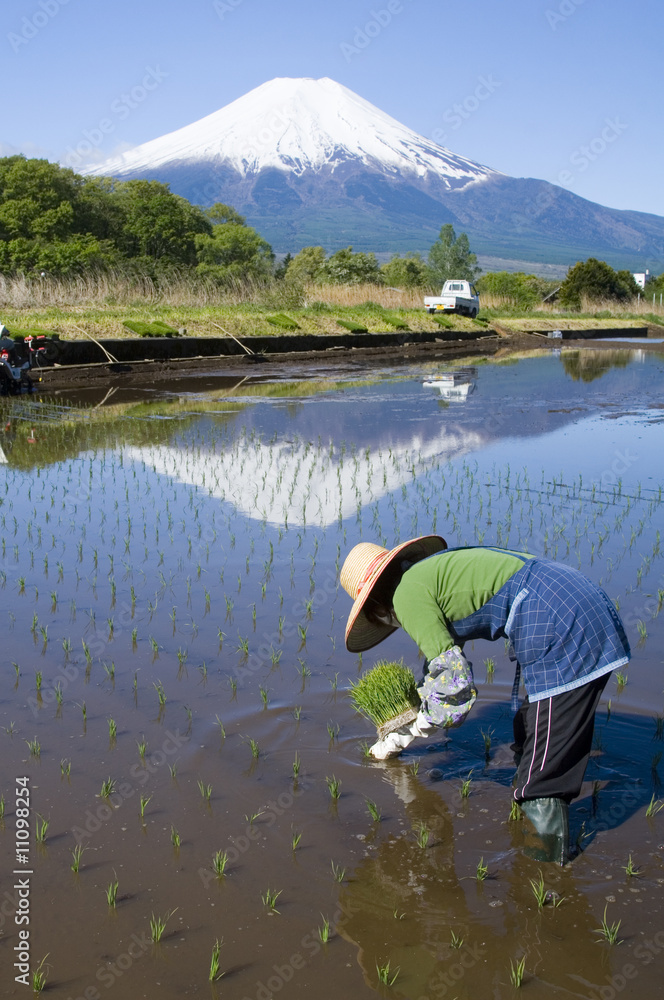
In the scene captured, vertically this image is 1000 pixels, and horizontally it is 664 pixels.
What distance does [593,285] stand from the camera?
4756 cm

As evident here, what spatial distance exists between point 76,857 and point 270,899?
0.63m

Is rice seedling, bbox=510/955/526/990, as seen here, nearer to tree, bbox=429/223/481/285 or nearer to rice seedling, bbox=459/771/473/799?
rice seedling, bbox=459/771/473/799

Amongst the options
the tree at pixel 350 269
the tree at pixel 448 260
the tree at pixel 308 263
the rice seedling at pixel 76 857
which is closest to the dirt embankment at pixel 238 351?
the rice seedling at pixel 76 857

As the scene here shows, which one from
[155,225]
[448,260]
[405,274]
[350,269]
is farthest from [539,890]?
[448,260]

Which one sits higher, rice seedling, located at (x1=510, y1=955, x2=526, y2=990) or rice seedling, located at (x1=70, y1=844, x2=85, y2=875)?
rice seedling, located at (x1=70, y1=844, x2=85, y2=875)

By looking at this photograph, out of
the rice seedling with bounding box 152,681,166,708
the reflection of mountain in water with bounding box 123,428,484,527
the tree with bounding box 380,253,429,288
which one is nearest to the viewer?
the rice seedling with bounding box 152,681,166,708

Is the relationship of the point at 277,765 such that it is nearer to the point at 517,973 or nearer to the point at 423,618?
the point at 423,618

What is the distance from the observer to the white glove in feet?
10.2

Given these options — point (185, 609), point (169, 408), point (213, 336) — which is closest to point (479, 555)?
point (185, 609)

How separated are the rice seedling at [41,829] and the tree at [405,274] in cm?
4885

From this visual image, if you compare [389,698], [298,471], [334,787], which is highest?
[298,471]

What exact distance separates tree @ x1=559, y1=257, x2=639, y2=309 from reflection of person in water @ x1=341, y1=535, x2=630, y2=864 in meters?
45.2

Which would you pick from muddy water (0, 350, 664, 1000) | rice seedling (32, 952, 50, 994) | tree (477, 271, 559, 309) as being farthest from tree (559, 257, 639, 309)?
rice seedling (32, 952, 50, 994)

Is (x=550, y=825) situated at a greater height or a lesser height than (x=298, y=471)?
lesser
